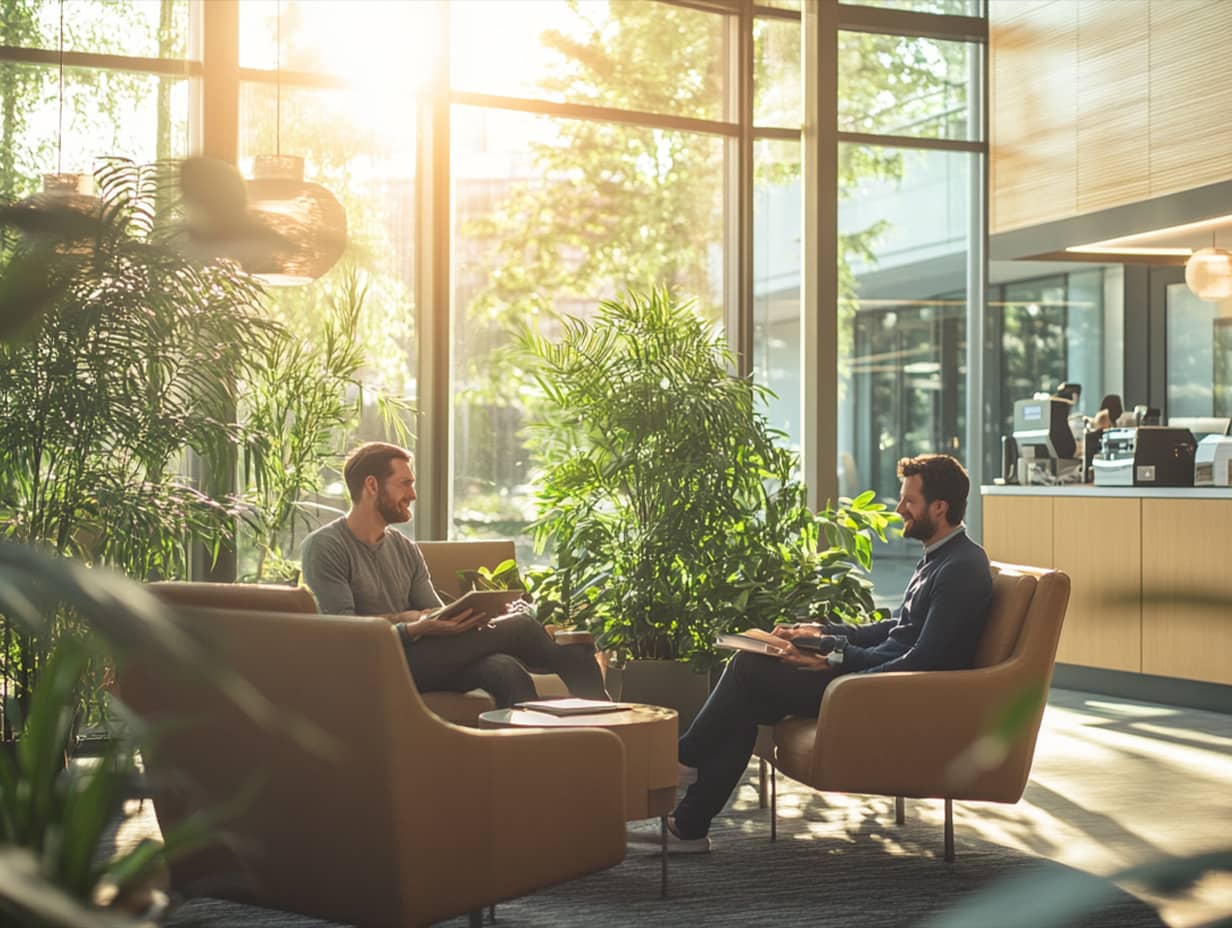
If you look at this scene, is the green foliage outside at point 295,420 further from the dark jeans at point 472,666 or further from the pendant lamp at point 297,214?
the dark jeans at point 472,666

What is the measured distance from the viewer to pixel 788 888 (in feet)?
12.4

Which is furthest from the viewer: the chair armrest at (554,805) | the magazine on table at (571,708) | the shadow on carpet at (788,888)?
the magazine on table at (571,708)

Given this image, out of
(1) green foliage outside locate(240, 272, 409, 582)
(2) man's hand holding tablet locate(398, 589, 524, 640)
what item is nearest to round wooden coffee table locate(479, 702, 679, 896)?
(2) man's hand holding tablet locate(398, 589, 524, 640)

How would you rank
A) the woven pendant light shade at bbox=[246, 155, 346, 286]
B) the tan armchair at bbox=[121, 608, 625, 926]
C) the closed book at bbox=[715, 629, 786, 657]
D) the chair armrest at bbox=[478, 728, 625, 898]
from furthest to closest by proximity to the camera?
the woven pendant light shade at bbox=[246, 155, 346, 286], the closed book at bbox=[715, 629, 786, 657], the chair armrest at bbox=[478, 728, 625, 898], the tan armchair at bbox=[121, 608, 625, 926]

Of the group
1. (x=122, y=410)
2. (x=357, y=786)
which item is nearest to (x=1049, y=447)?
(x=122, y=410)

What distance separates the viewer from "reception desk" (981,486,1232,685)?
6.62 metres

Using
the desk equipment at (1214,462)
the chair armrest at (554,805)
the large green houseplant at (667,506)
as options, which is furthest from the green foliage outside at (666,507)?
the chair armrest at (554,805)

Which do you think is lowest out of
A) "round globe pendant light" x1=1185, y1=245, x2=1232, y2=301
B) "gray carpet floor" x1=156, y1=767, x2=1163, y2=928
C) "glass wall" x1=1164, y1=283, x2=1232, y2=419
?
"gray carpet floor" x1=156, y1=767, x2=1163, y2=928

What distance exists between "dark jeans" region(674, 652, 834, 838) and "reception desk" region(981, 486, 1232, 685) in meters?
2.41

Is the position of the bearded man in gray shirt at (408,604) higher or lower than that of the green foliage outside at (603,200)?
lower

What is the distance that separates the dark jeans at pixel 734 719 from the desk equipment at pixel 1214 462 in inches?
138

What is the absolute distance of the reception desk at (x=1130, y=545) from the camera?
662 cm

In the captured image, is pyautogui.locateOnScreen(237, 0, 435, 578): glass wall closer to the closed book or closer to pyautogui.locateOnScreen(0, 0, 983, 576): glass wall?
pyautogui.locateOnScreen(0, 0, 983, 576): glass wall

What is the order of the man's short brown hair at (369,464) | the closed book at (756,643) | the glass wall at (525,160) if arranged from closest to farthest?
1. the closed book at (756,643)
2. the man's short brown hair at (369,464)
3. the glass wall at (525,160)
